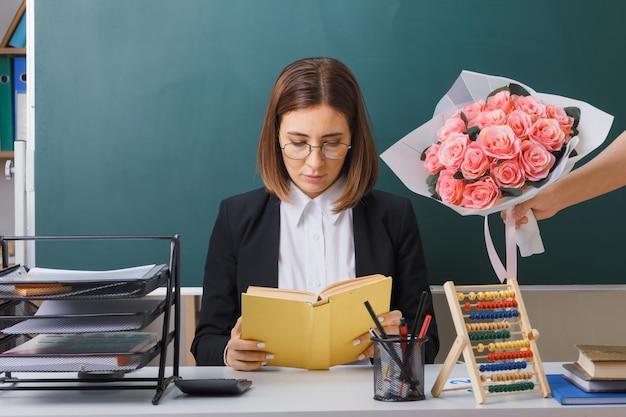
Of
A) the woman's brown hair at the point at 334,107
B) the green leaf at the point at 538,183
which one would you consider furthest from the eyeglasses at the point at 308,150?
the green leaf at the point at 538,183

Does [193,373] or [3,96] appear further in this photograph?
[3,96]

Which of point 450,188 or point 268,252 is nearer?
point 450,188

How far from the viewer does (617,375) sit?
4.02ft

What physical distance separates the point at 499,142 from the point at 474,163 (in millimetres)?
64

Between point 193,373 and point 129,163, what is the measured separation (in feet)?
3.88

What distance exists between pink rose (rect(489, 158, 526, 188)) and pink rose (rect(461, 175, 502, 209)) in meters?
0.02

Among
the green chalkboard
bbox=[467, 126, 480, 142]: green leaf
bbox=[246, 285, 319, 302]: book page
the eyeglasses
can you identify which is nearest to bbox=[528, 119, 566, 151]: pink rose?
bbox=[467, 126, 480, 142]: green leaf

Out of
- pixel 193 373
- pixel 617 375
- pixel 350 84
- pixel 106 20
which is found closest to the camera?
pixel 617 375

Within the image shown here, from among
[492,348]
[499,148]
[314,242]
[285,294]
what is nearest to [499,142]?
[499,148]

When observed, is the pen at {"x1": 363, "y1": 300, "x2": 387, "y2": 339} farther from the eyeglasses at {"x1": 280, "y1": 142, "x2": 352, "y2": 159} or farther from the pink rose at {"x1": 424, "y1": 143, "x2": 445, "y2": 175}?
the eyeglasses at {"x1": 280, "y1": 142, "x2": 352, "y2": 159}

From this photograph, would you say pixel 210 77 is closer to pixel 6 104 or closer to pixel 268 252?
pixel 268 252

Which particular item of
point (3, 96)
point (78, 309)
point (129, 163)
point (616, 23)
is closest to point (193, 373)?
point (78, 309)

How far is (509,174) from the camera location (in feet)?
4.69

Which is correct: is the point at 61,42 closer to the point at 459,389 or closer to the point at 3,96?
the point at 3,96
